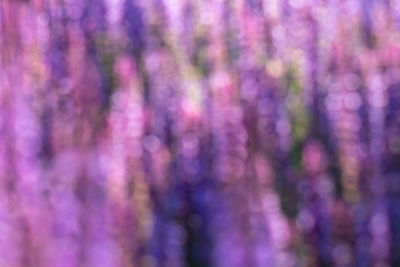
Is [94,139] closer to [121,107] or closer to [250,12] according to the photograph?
[121,107]

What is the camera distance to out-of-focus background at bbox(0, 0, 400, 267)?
1.42 meters

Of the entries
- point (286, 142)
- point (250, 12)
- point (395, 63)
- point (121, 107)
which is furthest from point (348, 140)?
point (250, 12)

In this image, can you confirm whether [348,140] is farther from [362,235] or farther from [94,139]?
[94,139]

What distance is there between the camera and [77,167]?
1498 millimetres

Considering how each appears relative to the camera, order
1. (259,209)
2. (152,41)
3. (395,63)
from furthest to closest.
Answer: (152,41) < (395,63) < (259,209)

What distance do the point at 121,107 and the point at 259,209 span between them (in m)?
0.35

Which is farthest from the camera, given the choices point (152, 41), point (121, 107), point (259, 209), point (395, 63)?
point (152, 41)

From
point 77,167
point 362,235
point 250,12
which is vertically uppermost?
point 250,12

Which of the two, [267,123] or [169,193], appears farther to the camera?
[267,123]

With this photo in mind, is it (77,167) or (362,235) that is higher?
(77,167)

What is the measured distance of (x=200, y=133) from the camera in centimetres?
160

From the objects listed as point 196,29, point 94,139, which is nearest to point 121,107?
point 94,139

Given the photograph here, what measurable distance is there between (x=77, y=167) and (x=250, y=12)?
0.77 meters

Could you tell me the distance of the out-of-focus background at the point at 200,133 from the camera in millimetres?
1419
